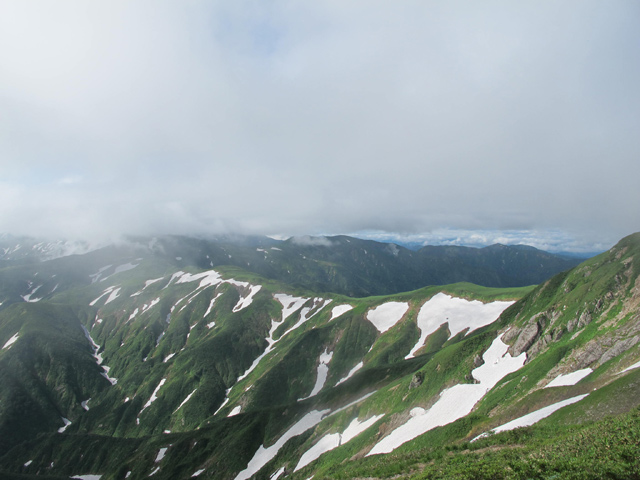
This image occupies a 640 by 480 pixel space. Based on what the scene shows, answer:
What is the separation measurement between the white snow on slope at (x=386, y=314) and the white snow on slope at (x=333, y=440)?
3035 inches

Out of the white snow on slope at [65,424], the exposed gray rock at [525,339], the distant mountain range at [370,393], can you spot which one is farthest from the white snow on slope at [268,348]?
the exposed gray rock at [525,339]

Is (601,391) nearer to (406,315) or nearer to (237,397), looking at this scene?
(406,315)

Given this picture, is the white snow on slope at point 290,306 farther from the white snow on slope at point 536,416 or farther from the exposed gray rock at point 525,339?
the white snow on slope at point 536,416

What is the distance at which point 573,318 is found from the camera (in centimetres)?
5747

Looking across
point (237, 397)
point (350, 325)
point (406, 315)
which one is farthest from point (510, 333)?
point (237, 397)

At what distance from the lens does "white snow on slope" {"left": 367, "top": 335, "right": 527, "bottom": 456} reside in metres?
50.6

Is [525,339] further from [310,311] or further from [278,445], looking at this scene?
[310,311]

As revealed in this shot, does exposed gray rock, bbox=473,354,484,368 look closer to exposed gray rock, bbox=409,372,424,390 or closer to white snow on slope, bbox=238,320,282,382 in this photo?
exposed gray rock, bbox=409,372,424,390

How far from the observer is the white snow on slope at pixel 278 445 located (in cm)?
7125

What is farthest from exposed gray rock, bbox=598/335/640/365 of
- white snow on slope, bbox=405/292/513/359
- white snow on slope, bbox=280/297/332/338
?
white snow on slope, bbox=280/297/332/338

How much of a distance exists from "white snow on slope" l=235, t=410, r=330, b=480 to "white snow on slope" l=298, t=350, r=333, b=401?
44.9 m

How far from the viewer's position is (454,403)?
179 feet

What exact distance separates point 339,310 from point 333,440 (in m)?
102

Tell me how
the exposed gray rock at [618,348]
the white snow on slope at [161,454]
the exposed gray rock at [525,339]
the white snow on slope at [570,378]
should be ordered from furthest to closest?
the white snow on slope at [161,454], the exposed gray rock at [525,339], the white snow on slope at [570,378], the exposed gray rock at [618,348]
